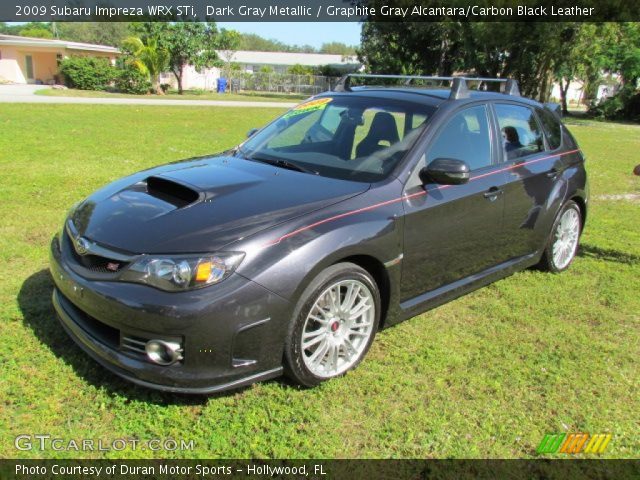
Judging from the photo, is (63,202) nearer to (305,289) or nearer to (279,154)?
(279,154)

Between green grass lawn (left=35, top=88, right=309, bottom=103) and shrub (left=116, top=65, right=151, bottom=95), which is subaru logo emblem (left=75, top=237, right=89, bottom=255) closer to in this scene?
green grass lawn (left=35, top=88, right=309, bottom=103)

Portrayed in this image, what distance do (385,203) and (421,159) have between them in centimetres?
51

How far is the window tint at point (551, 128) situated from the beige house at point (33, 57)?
135ft

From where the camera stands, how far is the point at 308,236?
3002mm

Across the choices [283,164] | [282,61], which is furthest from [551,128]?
[282,61]

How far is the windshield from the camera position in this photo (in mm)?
3752

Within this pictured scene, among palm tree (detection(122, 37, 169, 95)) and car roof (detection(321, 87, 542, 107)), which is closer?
car roof (detection(321, 87, 542, 107))

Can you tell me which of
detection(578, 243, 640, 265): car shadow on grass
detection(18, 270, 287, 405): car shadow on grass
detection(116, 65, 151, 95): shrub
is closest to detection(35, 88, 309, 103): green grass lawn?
detection(116, 65, 151, 95): shrub

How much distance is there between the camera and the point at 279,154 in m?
4.12

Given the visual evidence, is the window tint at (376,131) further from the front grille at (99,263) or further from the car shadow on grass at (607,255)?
the car shadow on grass at (607,255)

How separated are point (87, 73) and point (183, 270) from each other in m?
35.2

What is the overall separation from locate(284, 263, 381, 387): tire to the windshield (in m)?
0.75

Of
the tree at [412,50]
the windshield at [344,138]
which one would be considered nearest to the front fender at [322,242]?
the windshield at [344,138]

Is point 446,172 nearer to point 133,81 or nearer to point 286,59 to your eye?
point 133,81
